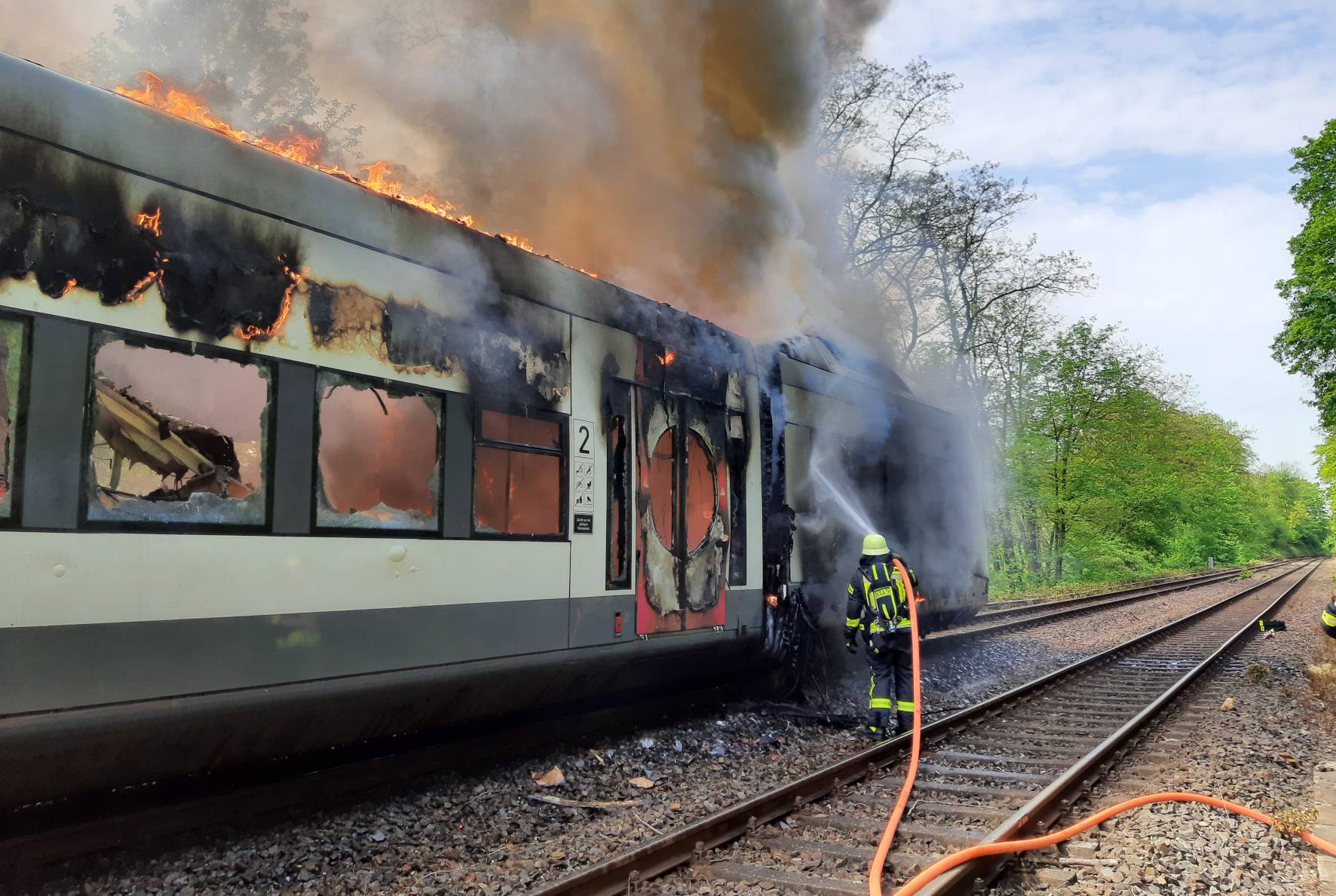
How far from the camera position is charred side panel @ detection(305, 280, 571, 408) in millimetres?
4648

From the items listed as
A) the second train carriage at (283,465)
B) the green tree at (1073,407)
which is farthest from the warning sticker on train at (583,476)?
the green tree at (1073,407)

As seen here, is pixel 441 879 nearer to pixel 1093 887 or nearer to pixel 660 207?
pixel 1093 887

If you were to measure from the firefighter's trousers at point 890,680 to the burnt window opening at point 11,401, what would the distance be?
6.13 metres

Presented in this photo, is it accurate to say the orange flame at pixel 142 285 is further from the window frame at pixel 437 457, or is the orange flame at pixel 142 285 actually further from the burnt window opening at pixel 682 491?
the burnt window opening at pixel 682 491

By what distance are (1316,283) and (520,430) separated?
715 inches

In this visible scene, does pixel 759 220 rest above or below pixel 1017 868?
above

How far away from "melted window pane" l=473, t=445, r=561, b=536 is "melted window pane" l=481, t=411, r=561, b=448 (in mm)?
72

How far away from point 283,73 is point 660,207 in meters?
7.14

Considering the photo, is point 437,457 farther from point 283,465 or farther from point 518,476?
point 283,465

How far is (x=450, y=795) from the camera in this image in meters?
5.34

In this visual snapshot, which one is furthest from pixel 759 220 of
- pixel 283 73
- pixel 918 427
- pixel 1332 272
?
pixel 1332 272

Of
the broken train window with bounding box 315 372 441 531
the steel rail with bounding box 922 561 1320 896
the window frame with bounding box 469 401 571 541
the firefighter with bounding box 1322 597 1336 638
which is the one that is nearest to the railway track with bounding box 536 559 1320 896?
the steel rail with bounding box 922 561 1320 896

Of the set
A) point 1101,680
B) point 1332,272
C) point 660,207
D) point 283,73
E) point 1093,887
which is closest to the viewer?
point 1093,887

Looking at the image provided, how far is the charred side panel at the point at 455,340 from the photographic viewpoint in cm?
465
